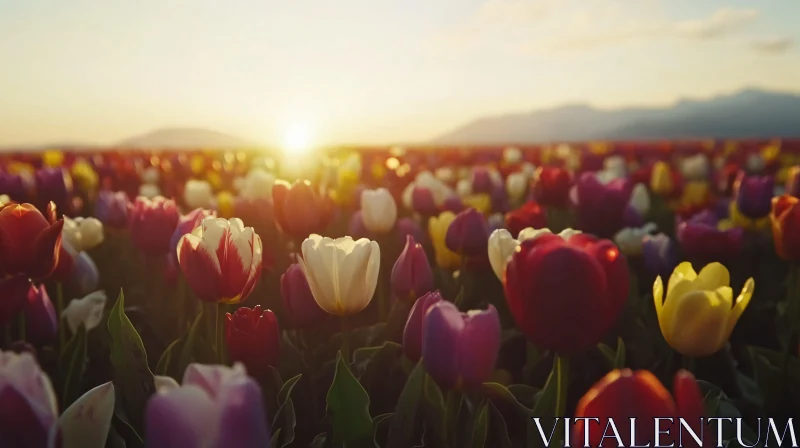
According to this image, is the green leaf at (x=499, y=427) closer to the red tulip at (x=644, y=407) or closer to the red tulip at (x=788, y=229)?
the red tulip at (x=644, y=407)

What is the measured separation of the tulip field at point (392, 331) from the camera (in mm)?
976

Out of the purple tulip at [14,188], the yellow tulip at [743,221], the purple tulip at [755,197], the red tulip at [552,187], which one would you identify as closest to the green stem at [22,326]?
the purple tulip at [14,188]

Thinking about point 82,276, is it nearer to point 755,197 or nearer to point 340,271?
point 340,271

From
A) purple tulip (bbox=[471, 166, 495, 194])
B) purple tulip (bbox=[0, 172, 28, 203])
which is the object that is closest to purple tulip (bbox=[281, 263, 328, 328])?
purple tulip (bbox=[0, 172, 28, 203])

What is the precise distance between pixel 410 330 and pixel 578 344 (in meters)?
0.52

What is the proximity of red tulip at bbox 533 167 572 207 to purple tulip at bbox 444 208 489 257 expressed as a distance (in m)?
1.37

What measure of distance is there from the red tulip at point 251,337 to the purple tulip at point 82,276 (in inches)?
58.6

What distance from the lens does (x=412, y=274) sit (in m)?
2.28

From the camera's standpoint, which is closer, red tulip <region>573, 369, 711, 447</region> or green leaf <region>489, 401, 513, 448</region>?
red tulip <region>573, 369, 711, 447</region>

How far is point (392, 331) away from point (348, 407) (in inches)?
38.6

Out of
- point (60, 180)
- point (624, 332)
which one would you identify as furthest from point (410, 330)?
point (60, 180)

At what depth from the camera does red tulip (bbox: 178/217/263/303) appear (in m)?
1.75

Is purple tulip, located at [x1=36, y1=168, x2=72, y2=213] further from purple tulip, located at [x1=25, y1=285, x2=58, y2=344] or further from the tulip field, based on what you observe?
purple tulip, located at [x1=25, y1=285, x2=58, y2=344]

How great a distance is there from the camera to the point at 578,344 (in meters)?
1.32
